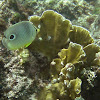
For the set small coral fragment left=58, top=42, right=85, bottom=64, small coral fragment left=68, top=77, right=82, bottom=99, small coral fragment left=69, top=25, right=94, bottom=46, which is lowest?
small coral fragment left=68, top=77, right=82, bottom=99

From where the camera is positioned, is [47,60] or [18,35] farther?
[47,60]

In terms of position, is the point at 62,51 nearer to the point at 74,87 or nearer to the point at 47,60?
the point at 47,60

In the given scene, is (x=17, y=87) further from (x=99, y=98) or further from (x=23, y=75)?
(x=99, y=98)

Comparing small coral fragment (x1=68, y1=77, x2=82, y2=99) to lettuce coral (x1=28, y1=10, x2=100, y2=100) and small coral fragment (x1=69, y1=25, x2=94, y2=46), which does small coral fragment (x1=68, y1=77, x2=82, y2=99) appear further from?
small coral fragment (x1=69, y1=25, x2=94, y2=46)

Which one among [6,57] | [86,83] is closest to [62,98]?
[86,83]

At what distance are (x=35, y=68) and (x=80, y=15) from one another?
171 inches

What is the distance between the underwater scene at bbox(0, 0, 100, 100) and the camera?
200 centimetres

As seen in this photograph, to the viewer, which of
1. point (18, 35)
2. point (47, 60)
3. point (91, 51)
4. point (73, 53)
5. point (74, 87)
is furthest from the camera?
point (47, 60)

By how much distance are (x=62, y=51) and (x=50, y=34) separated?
0.53m

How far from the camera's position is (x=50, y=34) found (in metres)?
2.65

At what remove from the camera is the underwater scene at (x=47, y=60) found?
2.00 meters

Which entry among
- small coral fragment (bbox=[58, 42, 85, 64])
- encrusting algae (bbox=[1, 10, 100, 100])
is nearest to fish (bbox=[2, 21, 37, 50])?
encrusting algae (bbox=[1, 10, 100, 100])

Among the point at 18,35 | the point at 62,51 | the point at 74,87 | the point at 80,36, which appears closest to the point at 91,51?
the point at 80,36

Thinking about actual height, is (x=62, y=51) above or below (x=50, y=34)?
below
